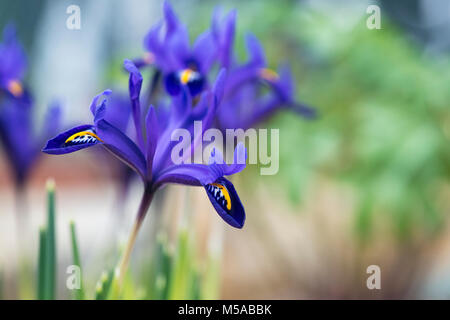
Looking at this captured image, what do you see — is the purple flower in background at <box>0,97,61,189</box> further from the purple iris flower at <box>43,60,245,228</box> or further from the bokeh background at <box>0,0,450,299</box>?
the purple iris flower at <box>43,60,245,228</box>

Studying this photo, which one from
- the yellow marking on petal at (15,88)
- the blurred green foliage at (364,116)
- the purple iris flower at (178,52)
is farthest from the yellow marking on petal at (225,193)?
the blurred green foliage at (364,116)

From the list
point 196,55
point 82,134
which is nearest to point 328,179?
point 196,55

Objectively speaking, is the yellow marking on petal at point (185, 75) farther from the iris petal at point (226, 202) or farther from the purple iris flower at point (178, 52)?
the iris petal at point (226, 202)

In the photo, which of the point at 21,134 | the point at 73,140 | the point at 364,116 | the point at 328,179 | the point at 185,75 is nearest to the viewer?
the point at 73,140

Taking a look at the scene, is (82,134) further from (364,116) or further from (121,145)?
(364,116)
